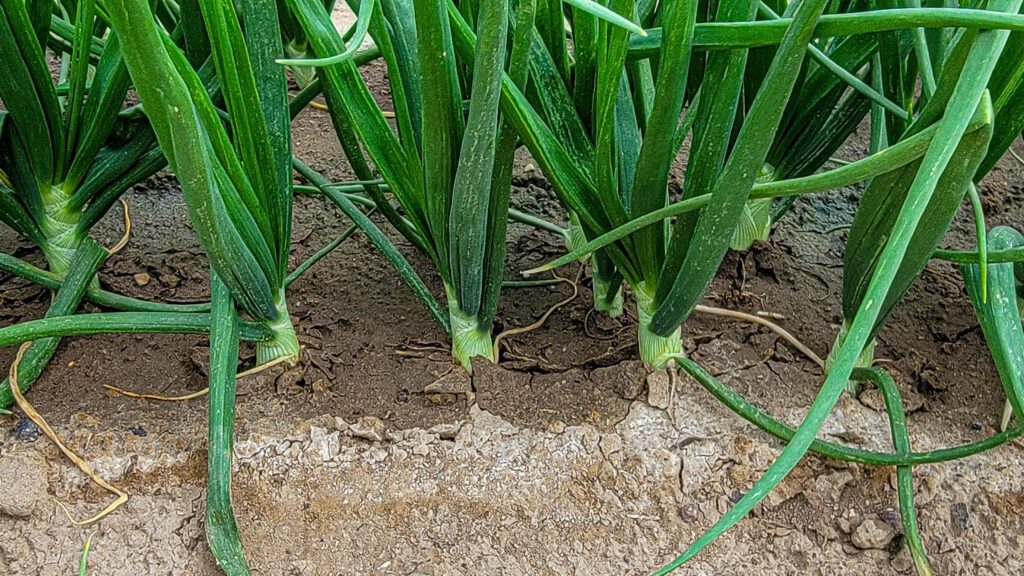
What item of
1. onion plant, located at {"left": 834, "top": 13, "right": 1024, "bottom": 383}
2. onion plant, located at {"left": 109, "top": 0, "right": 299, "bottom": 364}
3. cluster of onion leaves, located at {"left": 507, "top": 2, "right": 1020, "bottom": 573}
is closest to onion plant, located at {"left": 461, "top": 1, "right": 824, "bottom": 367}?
cluster of onion leaves, located at {"left": 507, "top": 2, "right": 1020, "bottom": 573}

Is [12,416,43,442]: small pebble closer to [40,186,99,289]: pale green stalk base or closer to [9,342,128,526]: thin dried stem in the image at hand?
[9,342,128,526]: thin dried stem

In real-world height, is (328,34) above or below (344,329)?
Result: above

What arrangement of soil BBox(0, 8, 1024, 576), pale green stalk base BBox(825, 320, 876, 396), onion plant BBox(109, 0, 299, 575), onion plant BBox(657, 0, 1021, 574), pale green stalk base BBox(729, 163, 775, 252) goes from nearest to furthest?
onion plant BBox(657, 0, 1021, 574)
onion plant BBox(109, 0, 299, 575)
soil BBox(0, 8, 1024, 576)
pale green stalk base BBox(825, 320, 876, 396)
pale green stalk base BBox(729, 163, 775, 252)

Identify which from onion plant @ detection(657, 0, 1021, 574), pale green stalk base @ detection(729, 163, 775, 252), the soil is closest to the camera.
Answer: onion plant @ detection(657, 0, 1021, 574)

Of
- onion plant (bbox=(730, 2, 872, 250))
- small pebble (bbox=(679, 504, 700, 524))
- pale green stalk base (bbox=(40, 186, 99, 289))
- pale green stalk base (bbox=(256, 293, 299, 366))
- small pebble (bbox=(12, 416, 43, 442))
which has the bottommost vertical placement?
small pebble (bbox=(679, 504, 700, 524))

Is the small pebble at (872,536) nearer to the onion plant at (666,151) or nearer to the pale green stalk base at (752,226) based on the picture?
the onion plant at (666,151)

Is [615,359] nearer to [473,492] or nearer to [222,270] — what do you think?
[473,492]

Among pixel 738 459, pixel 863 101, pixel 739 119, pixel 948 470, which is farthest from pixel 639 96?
pixel 948 470
